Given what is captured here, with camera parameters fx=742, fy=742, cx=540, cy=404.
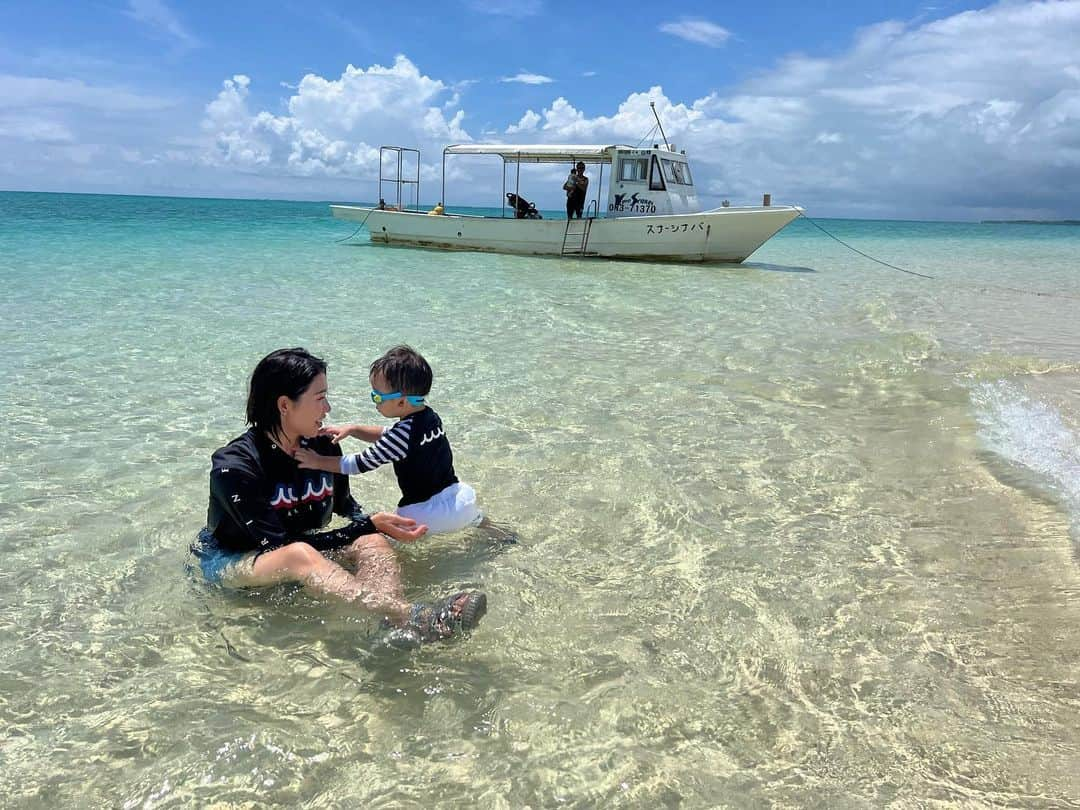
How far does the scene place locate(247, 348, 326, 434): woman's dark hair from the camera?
2.97m

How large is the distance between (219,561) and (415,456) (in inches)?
36.8

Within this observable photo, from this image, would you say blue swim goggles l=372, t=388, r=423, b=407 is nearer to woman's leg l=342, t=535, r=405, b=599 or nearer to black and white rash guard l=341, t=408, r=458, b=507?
black and white rash guard l=341, t=408, r=458, b=507

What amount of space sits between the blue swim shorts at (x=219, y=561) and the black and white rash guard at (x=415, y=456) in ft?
1.76

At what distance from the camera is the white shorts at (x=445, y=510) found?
136 inches

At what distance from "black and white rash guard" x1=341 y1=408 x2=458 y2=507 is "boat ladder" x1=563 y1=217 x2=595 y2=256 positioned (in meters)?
17.4

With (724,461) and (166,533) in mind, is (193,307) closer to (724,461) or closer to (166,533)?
(166,533)

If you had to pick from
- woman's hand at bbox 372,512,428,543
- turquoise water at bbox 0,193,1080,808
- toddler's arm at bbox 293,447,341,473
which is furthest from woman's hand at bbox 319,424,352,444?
turquoise water at bbox 0,193,1080,808

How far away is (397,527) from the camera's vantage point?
3100mm

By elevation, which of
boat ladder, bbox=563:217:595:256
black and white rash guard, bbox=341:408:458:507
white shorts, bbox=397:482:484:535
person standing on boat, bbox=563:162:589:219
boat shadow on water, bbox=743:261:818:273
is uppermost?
person standing on boat, bbox=563:162:589:219

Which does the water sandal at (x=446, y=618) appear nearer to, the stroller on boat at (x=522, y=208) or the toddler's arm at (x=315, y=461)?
the toddler's arm at (x=315, y=461)

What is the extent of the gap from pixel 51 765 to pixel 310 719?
0.75 metres

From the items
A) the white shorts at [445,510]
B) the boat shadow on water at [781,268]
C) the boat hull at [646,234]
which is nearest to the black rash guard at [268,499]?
the white shorts at [445,510]

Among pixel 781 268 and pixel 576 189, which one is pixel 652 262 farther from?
pixel 781 268

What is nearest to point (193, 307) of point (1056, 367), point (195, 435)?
point (195, 435)
